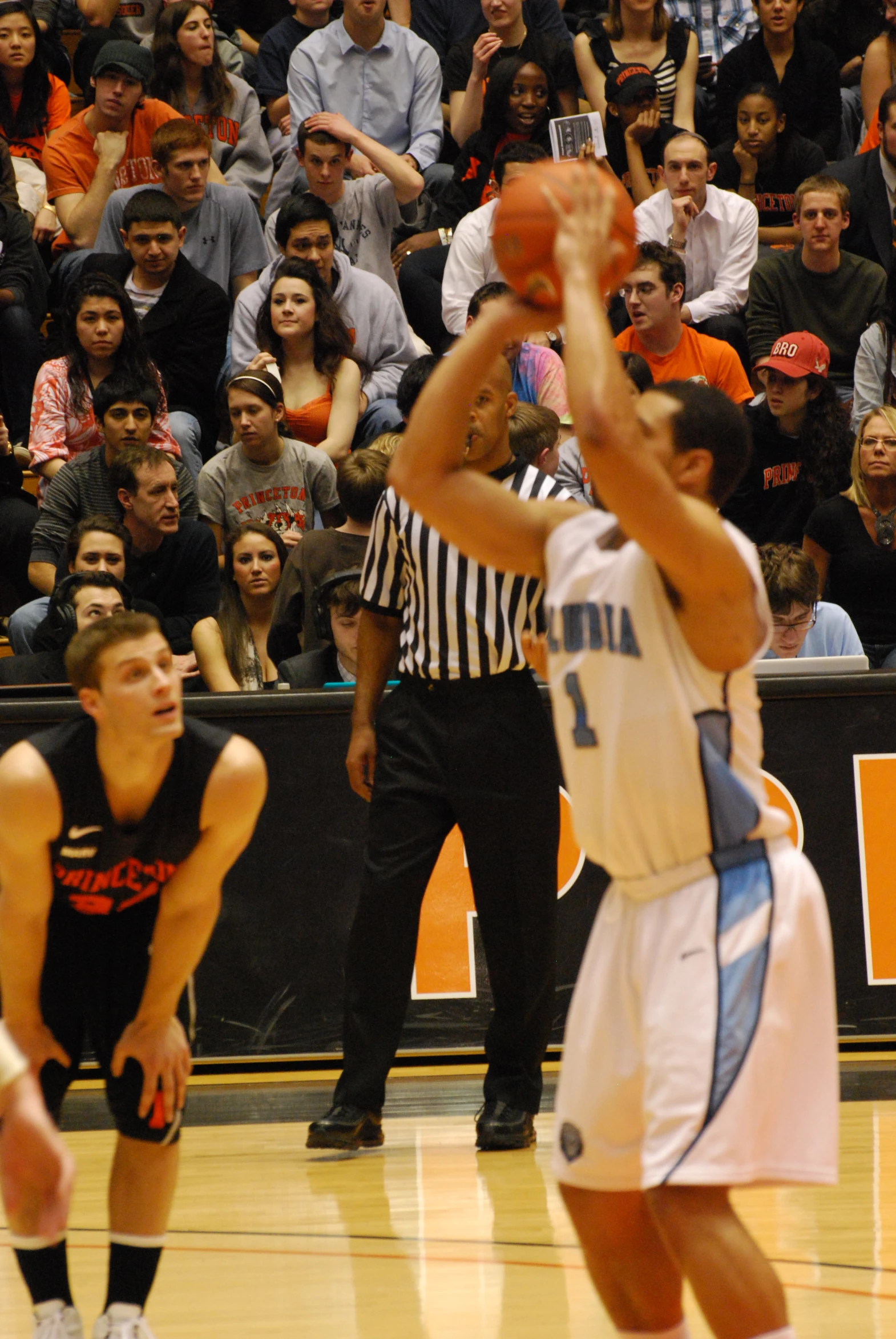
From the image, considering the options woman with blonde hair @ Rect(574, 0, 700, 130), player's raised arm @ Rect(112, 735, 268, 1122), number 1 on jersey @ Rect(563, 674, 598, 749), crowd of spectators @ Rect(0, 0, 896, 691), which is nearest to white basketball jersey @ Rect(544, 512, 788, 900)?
number 1 on jersey @ Rect(563, 674, 598, 749)

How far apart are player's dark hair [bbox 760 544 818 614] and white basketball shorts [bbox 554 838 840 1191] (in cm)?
391

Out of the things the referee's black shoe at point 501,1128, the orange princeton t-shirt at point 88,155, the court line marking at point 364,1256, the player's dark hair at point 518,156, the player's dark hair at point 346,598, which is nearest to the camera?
the court line marking at point 364,1256

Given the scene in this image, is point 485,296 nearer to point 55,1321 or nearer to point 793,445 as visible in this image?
point 793,445

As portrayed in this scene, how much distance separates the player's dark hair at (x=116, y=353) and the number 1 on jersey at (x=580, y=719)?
5578 mm

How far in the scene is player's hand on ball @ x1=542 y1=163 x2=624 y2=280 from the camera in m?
2.63

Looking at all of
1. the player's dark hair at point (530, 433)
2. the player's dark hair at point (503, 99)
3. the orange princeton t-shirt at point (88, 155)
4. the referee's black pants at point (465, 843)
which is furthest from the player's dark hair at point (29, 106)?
the referee's black pants at point (465, 843)

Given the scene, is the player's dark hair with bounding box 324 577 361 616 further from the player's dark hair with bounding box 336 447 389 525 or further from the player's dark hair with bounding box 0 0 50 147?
the player's dark hair with bounding box 0 0 50 147

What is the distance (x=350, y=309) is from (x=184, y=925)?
6.08m

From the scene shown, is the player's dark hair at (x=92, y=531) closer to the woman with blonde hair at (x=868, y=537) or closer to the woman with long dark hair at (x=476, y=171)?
the woman with long dark hair at (x=476, y=171)

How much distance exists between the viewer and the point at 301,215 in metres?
8.58

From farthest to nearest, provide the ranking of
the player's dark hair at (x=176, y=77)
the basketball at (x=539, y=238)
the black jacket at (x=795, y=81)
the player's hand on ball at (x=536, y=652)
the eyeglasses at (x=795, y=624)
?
the black jacket at (x=795, y=81) < the player's dark hair at (x=176, y=77) < the eyeglasses at (x=795, y=624) < the player's hand on ball at (x=536, y=652) < the basketball at (x=539, y=238)

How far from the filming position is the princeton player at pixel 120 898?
320cm

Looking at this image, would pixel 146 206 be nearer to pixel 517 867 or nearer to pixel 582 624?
pixel 517 867

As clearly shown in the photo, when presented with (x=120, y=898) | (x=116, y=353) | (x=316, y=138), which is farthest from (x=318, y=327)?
(x=120, y=898)
